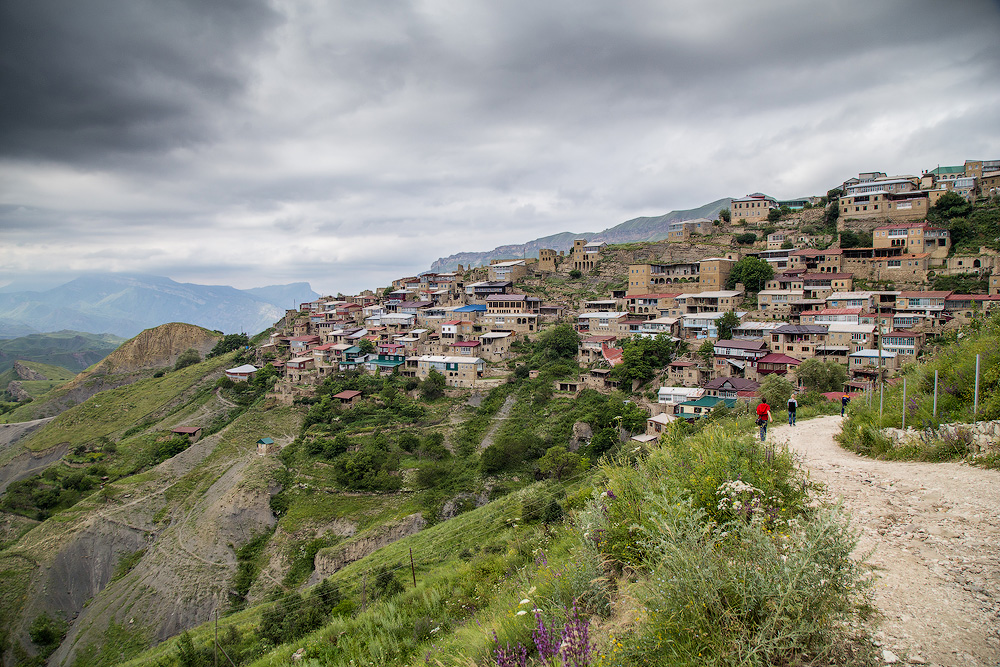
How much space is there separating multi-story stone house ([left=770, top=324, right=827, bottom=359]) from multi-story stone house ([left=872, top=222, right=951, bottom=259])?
15213 mm

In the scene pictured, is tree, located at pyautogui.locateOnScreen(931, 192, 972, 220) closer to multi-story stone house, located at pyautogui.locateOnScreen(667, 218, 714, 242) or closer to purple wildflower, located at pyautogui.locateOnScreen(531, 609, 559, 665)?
multi-story stone house, located at pyautogui.locateOnScreen(667, 218, 714, 242)

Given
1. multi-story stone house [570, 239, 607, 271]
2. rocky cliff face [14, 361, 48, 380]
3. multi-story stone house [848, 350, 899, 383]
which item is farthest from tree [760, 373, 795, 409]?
rocky cliff face [14, 361, 48, 380]

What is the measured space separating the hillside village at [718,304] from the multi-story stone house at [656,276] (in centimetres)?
12

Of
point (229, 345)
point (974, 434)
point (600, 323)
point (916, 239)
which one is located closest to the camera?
point (974, 434)

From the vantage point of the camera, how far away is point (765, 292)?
36.9 m

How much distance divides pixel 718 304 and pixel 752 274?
15.9 ft

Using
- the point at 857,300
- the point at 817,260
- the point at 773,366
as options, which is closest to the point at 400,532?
the point at 773,366

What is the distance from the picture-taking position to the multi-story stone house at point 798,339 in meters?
29.9

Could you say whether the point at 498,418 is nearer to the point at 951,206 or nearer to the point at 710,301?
the point at 710,301

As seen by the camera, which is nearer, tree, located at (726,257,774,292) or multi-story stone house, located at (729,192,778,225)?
tree, located at (726,257,774,292)

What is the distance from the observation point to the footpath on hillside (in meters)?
2.87

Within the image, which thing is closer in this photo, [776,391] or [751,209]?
[776,391]

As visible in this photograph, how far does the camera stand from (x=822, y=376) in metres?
25.4

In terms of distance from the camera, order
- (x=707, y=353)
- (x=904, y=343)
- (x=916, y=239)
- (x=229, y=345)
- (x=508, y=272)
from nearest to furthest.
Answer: (x=904, y=343) < (x=707, y=353) < (x=916, y=239) < (x=508, y=272) < (x=229, y=345)
